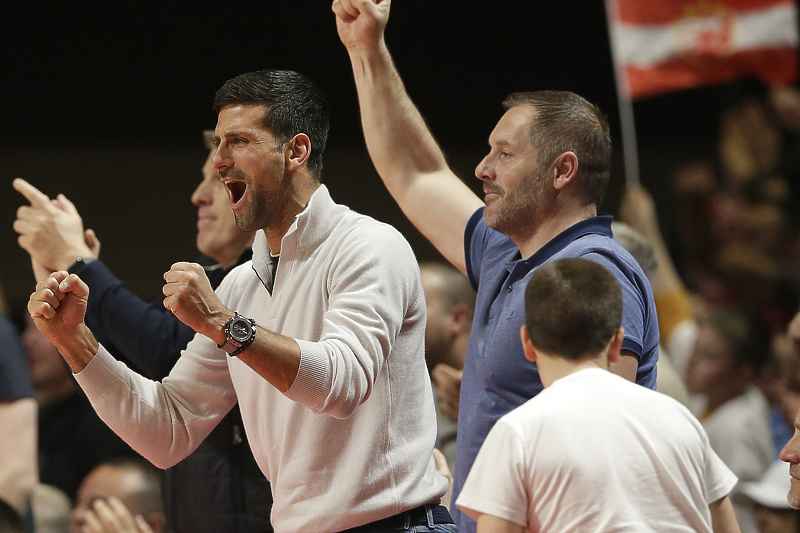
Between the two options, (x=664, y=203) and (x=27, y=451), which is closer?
(x=27, y=451)

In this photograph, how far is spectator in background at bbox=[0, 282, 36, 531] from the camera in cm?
287

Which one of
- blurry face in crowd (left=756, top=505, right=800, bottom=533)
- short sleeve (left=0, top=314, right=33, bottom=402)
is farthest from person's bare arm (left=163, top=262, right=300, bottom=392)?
blurry face in crowd (left=756, top=505, right=800, bottom=533)

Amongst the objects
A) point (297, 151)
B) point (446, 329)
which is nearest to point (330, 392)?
point (297, 151)

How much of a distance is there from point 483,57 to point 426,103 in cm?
67

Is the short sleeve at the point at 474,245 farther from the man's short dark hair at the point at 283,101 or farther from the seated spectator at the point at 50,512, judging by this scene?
the seated spectator at the point at 50,512

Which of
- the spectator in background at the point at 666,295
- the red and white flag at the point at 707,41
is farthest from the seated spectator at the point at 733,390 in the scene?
the red and white flag at the point at 707,41

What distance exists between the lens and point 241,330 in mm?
1845

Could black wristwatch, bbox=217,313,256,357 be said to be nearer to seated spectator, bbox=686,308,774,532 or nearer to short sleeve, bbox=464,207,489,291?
short sleeve, bbox=464,207,489,291

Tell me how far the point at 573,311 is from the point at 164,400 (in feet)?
3.07

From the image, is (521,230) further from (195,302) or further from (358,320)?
(195,302)

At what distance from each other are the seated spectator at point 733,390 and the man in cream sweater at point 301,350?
2.70 m

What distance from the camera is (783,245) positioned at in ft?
24.3

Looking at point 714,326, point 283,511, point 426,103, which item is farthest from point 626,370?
point 426,103

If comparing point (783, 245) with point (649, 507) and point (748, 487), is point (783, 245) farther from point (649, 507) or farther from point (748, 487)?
point (649, 507)
